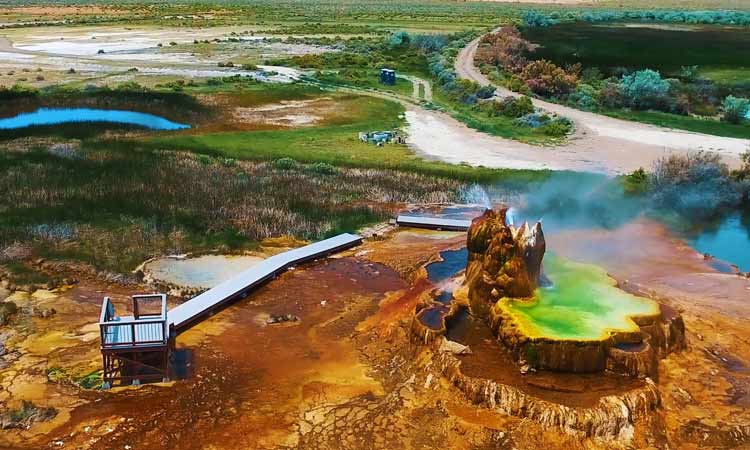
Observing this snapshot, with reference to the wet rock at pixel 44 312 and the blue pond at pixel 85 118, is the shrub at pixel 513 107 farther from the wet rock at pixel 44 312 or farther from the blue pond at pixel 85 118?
the wet rock at pixel 44 312

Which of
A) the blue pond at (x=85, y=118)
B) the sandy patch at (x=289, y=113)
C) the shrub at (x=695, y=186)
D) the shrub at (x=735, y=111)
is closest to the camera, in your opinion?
the shrub at (x=695, y=186)

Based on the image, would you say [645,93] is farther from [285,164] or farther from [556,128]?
[285,164]

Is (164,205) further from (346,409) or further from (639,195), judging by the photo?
(639,195)

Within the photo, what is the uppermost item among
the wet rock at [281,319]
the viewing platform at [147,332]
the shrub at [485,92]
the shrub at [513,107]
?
the shrub at [485,92]

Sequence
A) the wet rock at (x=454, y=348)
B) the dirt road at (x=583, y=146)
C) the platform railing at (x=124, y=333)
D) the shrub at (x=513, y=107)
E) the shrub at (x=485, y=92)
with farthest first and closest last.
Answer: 1. the shrub at (x=485, y=92)
2. the shrub at (x=513, y=107)
3. the dirt road at (x=583, y=146)
4. the wet rock at (x=454, y=348)
5. the platform railing at (x=124, y=333)

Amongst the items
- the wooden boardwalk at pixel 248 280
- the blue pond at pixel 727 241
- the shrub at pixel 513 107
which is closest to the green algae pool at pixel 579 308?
the wooden boardwalk at pixel 248 280

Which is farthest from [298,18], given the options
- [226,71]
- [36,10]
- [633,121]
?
[633,121]

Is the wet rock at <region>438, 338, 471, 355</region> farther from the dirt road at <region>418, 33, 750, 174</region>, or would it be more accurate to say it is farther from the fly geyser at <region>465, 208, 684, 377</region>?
the dirt road at <region>418, 33, 750, 174</region>
